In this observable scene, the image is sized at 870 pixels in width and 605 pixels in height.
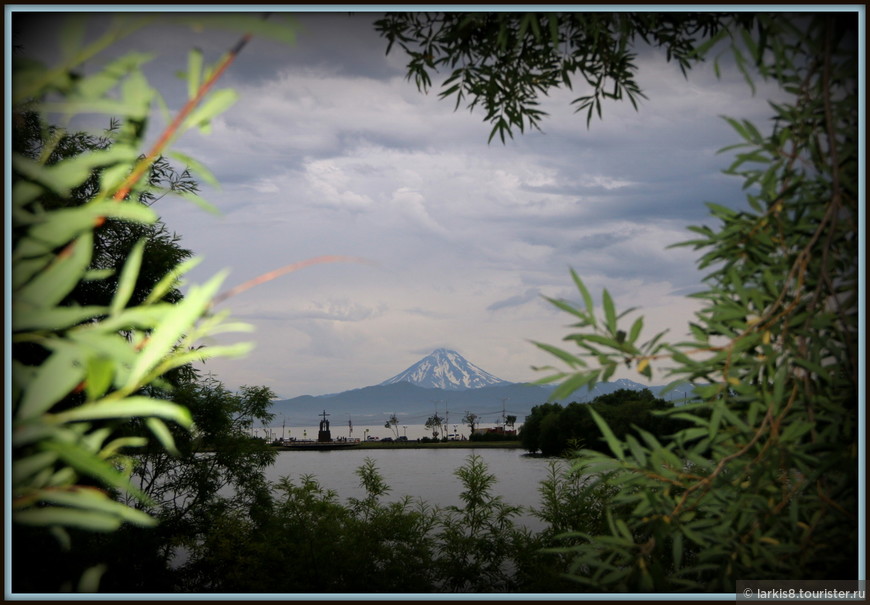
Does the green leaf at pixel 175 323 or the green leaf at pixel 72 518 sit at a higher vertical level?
the green leaf at pixel 175 323

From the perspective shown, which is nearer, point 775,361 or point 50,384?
point 50,384

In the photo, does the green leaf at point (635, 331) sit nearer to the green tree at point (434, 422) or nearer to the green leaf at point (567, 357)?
the green leaf at point (567, 357)

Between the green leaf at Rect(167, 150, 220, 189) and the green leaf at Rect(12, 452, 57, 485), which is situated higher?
the green leaf at Rect(167, 150, 220, 189)

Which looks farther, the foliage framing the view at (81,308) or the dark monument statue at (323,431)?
the dark monument statue at (323,431)

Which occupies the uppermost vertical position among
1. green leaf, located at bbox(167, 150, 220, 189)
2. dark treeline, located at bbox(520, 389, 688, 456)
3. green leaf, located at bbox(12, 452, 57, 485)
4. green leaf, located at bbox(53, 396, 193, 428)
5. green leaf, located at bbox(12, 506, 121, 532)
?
green leaf, located at bbox(167, 150, 220, 189)

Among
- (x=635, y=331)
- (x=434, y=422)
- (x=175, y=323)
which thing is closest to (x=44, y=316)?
(x=175, y=323)

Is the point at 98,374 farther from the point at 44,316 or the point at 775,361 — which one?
the point at 775,361

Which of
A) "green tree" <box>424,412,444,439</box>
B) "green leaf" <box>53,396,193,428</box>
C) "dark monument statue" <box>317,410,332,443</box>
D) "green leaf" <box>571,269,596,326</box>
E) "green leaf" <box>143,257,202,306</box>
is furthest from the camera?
"green tree" <box>424,412,444,439</box>

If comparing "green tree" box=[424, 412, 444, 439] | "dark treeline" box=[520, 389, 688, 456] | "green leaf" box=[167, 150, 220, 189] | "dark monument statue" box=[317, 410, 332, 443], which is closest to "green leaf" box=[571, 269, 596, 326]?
"green leaf" box=[167, 150, 220, 189]

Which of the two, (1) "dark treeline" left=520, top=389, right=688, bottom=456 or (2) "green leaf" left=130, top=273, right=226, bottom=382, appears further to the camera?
(1) "dark treeline" left=520, top=389, right=688, bottom=456

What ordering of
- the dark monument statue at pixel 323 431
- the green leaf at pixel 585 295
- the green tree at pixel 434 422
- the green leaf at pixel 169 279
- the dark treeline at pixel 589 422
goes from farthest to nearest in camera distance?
the green tree at pixel 434 422, the dark monument statue at pixel 323 431, the dark treeline at pixel 589 422, the green leaf at pixel 585 295, the green leaf at pixel 169 279

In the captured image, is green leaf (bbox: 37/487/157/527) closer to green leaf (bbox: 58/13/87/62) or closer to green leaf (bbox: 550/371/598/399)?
green leaf (bbox: 58/13/87/62)

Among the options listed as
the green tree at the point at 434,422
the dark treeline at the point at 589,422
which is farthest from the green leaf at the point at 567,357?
the green tree at the point at 434,422

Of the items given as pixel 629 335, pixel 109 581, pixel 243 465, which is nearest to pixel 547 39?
pixel 629 335
